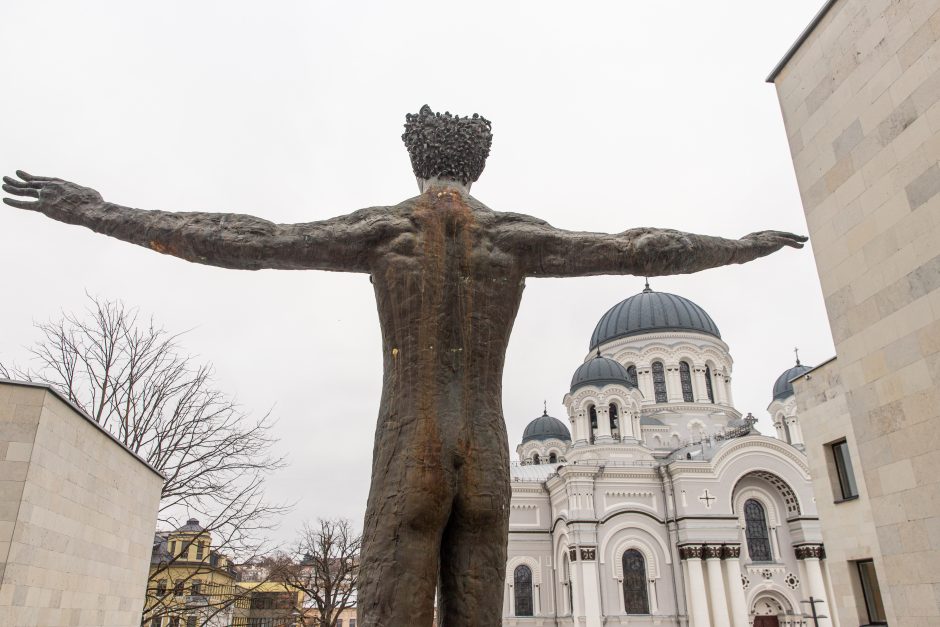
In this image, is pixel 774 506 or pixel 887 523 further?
pixel 774 506

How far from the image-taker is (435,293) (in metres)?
2.61

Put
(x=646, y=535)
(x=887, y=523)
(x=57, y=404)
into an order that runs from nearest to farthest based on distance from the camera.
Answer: (x=887, y=523)
(x=57, y=404)
(x=646, y=535)

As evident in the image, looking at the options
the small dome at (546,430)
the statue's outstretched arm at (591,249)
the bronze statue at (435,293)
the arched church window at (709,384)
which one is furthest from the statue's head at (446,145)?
the small dome at (546,430)

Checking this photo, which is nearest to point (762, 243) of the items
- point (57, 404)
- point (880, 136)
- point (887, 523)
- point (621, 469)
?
point (880, 136)

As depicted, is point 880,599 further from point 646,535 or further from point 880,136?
point 646,535

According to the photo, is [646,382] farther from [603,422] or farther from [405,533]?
[405,533]

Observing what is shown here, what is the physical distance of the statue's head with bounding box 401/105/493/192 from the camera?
2.96m

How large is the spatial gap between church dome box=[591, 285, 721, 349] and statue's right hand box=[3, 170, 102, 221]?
43.5 m

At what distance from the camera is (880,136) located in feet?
18.0

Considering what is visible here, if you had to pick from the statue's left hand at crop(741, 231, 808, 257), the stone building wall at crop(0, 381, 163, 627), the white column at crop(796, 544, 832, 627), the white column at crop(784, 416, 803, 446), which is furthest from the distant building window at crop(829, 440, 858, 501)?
the white column at crop(784, 416, 803, 446)

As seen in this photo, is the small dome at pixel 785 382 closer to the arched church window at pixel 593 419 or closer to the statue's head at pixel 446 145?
the arched church window at pixel 593 419

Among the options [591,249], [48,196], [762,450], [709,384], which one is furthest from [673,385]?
[48,196]

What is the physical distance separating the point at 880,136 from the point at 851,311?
4.80 feet

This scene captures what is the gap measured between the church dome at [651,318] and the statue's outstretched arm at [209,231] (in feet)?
142
